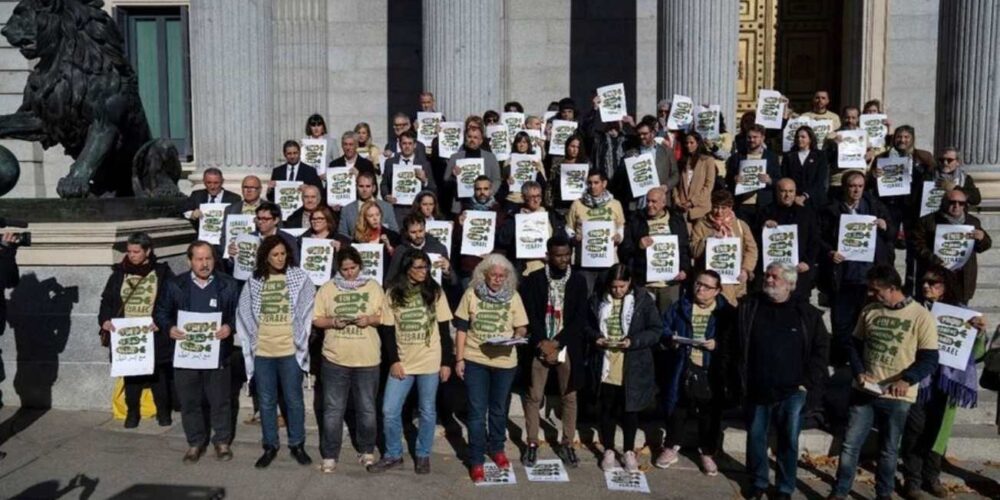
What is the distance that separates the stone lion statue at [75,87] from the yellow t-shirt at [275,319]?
12.6 ft

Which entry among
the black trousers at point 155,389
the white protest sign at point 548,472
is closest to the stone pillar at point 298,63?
the black trousers at point 155,389

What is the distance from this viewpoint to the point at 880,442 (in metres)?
6.86

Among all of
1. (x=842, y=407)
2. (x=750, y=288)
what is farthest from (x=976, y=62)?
(x=842, y=407)

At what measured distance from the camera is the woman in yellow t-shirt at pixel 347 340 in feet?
23.5

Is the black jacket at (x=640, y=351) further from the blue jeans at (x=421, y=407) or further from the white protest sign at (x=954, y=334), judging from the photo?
the white protest sign at (x=954, y=334)

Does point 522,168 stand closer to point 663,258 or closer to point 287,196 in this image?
point 663,258

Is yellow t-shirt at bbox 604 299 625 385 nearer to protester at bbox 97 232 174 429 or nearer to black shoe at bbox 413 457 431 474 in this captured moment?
black shoe at bbox 413 457 431 474

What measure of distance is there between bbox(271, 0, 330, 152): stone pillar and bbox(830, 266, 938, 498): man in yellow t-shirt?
12.3 m

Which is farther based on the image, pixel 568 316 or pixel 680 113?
pixel 680 113

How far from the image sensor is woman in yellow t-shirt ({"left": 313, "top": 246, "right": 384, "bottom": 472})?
7176 millimetres

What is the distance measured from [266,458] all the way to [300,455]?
30 centimetres

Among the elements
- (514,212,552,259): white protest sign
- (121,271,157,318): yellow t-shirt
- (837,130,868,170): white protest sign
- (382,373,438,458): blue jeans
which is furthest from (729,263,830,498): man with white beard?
(121,271,157,318): yellow t-shirt

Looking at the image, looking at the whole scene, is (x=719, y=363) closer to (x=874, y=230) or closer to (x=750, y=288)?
(x=750, y=288)

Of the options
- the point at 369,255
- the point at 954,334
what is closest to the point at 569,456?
the point at 369,255
